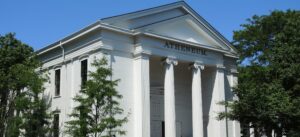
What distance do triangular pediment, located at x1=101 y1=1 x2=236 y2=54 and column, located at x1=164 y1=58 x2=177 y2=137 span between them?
2.27m

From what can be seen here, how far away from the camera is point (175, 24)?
31.8 metres

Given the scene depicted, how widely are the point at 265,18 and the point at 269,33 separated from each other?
4.05ft

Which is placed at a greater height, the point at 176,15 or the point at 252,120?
the point at 176,15

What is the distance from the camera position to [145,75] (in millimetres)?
28469

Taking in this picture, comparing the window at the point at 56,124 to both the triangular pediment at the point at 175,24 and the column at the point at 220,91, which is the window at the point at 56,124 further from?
the column at the point at 220,91

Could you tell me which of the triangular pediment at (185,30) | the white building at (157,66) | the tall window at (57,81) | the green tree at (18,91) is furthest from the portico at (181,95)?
the green tree at (18,91)

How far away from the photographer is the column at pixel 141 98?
27.5 m

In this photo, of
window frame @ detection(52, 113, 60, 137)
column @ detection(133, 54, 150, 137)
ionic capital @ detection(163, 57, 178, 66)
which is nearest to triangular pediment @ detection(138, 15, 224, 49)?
ionic capital @ detection(163, 57, 178, 66)

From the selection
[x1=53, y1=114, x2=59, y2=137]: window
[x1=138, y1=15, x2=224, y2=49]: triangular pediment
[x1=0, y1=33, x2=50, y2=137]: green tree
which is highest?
[x1=138, y1=15, x2=224, y2=49]: triangular pediment

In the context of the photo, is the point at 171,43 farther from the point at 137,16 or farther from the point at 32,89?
the point at 32,89

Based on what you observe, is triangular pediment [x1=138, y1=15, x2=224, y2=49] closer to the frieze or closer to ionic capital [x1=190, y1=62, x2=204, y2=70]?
the frieze

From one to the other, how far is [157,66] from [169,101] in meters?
5.09

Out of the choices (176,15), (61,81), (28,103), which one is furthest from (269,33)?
(28,103)

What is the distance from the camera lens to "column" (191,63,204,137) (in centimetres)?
3079
